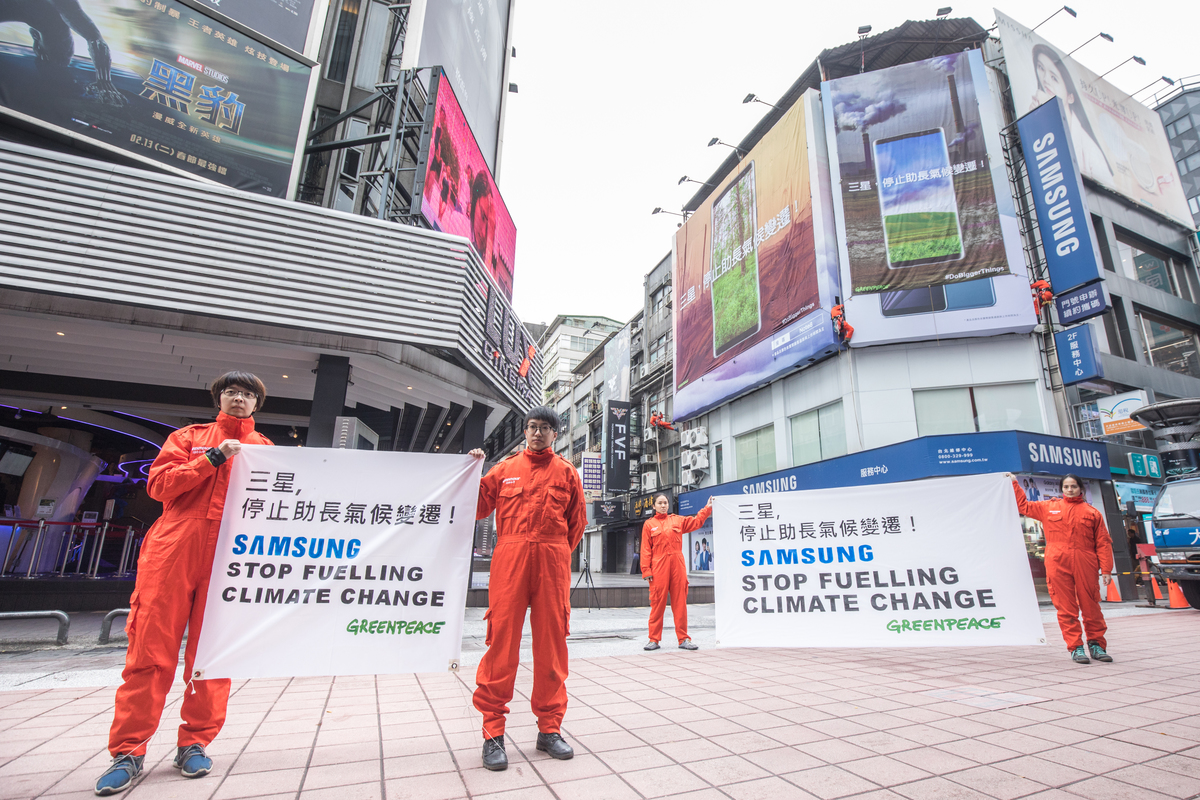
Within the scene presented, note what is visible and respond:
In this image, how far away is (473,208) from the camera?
45.0 feet

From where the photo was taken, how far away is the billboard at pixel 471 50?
12305 mm

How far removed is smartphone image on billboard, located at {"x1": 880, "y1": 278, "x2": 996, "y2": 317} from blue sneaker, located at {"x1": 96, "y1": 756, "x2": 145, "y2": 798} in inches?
701

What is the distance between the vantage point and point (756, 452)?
21031 millimetres

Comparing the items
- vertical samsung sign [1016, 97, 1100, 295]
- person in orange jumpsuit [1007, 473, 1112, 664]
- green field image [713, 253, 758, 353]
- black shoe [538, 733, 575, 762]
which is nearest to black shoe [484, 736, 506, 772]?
black shoe [538, 733, 575, 762]

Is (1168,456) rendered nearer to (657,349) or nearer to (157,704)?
(657,349)

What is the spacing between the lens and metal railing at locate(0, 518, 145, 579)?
36.7 ft

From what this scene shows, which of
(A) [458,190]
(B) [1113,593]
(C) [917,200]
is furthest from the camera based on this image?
(C) [917,200]

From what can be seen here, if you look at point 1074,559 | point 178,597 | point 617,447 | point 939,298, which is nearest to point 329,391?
point 178,597

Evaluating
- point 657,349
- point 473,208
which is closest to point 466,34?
point 473,208

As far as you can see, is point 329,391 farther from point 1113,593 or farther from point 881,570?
point 1113,593

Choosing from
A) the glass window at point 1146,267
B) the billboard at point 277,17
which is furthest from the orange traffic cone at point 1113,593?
the billboard at point 277,17

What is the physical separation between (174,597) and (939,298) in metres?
18.1

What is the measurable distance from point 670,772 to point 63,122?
1126 centimetres

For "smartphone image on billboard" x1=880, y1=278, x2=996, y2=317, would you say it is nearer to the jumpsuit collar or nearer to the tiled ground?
the tiled ground
